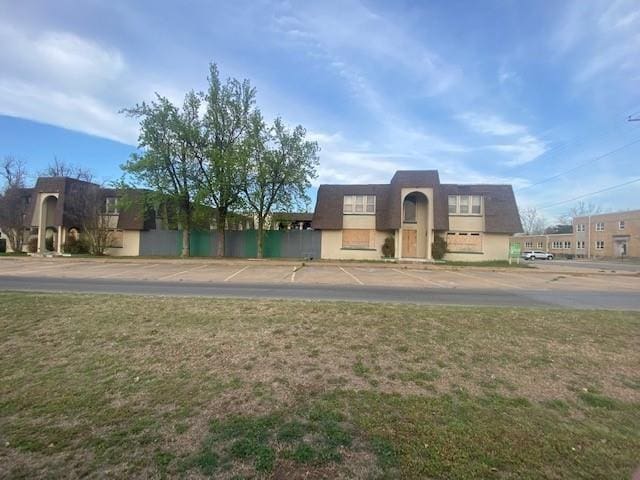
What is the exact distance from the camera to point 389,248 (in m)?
27.9

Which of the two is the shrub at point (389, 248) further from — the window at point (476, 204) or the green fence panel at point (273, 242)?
the green fence panel at point (273, 242)

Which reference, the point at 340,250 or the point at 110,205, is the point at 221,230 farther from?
the point at 110,205

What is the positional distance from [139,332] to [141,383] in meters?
1.98

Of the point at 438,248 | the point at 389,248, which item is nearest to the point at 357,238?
the point at 389,248

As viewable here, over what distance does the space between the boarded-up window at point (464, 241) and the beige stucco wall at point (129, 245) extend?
88.8 feet

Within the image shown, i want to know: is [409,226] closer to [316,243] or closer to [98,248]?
[316,243]

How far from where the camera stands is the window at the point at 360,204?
29.2 metres

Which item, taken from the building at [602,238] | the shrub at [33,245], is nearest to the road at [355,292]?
the shrub at [33,245]

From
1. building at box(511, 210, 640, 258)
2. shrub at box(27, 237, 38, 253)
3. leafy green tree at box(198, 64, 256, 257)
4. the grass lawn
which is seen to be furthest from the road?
building at box(511, 210, 640, 258)

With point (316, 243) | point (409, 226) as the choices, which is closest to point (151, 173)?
point (316, 243)

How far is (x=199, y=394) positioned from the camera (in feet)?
12.7

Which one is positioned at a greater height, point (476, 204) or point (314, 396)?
A: point (476, 204)

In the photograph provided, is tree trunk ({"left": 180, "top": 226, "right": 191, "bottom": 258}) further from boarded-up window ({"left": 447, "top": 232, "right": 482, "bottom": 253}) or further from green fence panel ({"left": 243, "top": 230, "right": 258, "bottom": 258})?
boarded-up window ({"left": 447, "top": 232, "right": 482, "bottom": 253})

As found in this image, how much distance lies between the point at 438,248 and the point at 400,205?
4.59 meters
